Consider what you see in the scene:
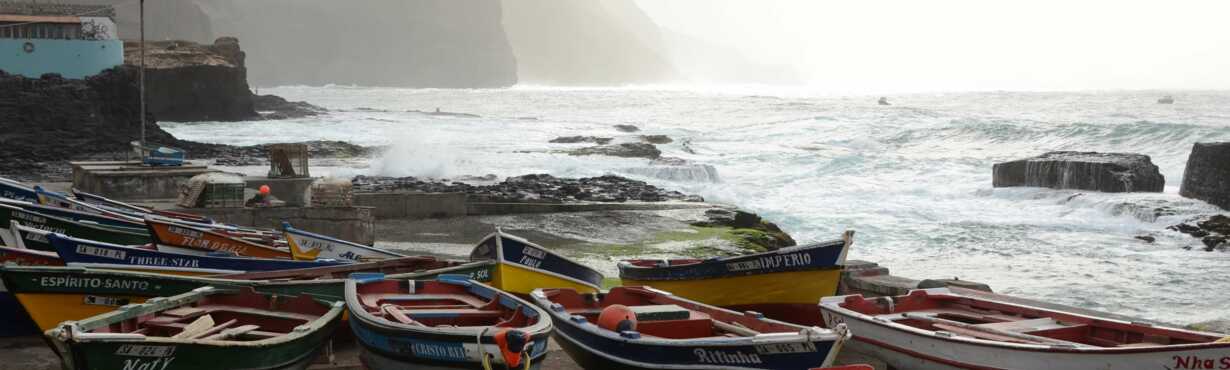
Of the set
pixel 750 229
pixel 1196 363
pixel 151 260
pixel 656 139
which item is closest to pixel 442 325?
pixel 151 260

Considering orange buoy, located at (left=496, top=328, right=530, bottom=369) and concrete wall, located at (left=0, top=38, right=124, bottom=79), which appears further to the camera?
concrete wall, located at (left=0, top=38, right=124, bottom=79)

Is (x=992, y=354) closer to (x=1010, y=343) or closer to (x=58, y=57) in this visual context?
(x=1010, y=343)

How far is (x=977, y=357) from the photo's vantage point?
7613mm

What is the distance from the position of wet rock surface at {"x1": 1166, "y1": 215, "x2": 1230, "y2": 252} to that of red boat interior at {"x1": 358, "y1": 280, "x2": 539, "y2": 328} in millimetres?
19542

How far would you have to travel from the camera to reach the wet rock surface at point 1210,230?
23.5 meters

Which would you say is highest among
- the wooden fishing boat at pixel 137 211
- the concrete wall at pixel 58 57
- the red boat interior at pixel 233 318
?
the concrete wall at pixel 58 57

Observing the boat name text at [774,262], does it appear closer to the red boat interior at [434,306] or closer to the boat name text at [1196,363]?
the red boat interior at [434,306]

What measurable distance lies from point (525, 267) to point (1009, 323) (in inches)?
180

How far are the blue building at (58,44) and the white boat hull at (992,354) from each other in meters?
40.4

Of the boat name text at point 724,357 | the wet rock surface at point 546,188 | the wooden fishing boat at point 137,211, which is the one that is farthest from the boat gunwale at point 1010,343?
the wet rock surface at point 546,188

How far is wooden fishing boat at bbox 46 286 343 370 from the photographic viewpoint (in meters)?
6.56

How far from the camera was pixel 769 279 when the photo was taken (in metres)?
10.9

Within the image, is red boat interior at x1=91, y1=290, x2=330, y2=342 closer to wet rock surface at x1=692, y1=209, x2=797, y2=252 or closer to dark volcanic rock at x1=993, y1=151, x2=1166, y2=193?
wet rock surface at x1=692, y1=209, x2=797, y2=252

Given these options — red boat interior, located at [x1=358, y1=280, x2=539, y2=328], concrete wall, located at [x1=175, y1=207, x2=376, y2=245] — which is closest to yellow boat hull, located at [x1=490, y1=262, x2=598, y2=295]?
red boat interior, located at [x1=358, y1=280, x2=539, y2=328]
